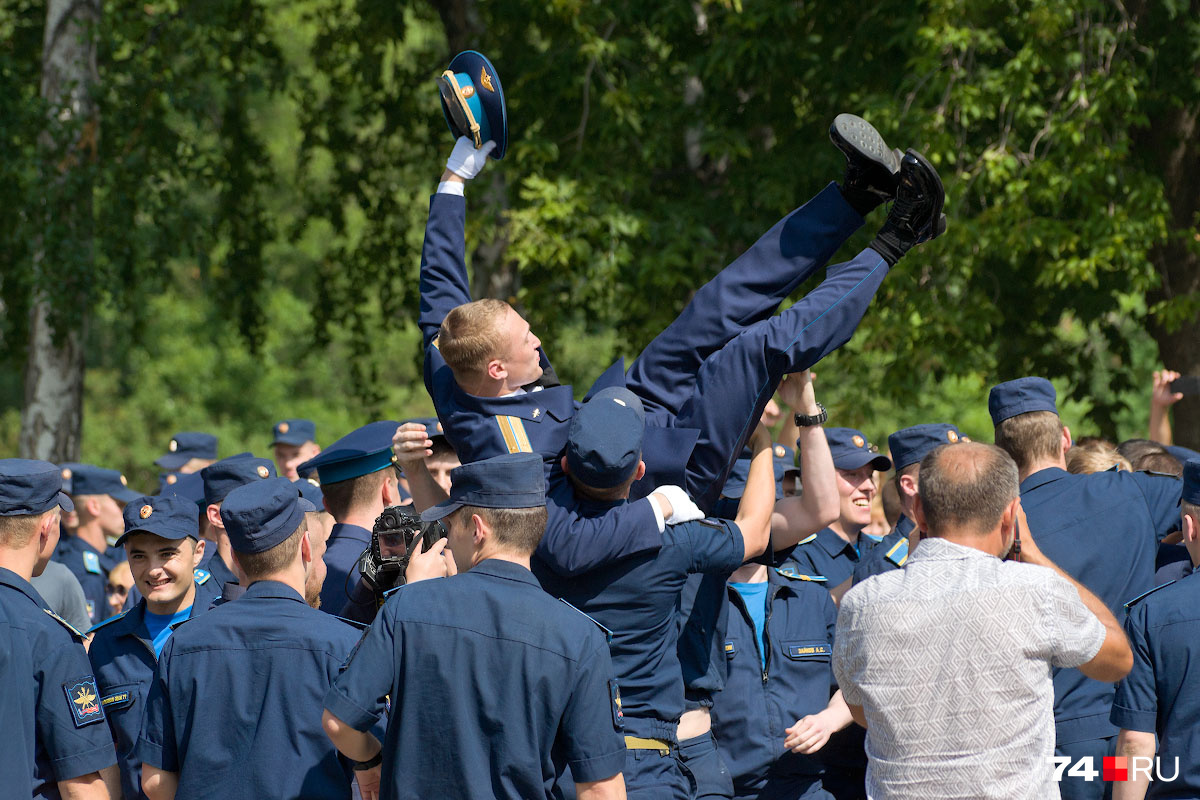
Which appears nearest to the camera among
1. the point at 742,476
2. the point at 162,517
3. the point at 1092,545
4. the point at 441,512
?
the point at 441,512

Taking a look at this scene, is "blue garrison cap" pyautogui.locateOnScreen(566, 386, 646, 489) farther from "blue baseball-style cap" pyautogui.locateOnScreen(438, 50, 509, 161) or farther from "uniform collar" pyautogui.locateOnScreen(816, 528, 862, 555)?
"uniform collar" pyautogui.locateOnScreen(816, 528, 862, 555)

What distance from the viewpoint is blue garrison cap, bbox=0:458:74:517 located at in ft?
11.6

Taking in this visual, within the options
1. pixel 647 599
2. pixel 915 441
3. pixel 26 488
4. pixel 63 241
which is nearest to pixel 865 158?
pixel 915 441

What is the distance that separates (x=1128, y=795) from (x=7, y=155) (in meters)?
9.88

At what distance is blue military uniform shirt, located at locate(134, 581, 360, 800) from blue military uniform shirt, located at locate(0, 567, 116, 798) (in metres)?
0.19

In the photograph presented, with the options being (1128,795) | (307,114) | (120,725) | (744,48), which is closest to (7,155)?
(307,114)

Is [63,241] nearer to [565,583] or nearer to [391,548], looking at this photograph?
[391,548]

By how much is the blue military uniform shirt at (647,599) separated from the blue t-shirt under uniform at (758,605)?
1.04m

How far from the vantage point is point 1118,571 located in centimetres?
449

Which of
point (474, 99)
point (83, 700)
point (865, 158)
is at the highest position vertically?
point (474, 99)

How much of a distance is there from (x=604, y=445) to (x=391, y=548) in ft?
2.97

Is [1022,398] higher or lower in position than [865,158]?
lower

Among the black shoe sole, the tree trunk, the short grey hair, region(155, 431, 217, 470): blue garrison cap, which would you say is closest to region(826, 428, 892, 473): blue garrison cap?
the black shoe sole

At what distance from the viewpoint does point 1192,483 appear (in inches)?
151
